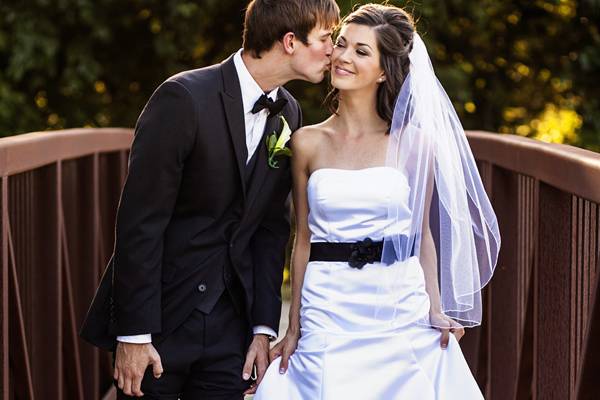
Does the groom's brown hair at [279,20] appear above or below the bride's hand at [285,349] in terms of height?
above

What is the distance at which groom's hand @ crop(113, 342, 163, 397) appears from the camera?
3.37 meters

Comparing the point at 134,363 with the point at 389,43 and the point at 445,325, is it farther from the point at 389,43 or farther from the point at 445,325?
the point at 389,43

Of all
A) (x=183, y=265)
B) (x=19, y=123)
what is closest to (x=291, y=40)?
(x=183, y=265)

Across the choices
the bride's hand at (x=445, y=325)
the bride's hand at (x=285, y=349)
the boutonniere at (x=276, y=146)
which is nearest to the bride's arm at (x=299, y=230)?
the bride's hand at (x=285, y=349)

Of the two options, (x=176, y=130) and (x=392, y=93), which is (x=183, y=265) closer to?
(x=176, y=130)

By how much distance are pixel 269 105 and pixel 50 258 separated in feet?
4.81

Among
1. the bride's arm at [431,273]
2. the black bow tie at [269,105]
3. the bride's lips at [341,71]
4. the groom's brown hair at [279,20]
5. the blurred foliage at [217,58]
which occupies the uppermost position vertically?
the groom's brown hair at [279,20]

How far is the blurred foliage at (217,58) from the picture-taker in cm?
1200

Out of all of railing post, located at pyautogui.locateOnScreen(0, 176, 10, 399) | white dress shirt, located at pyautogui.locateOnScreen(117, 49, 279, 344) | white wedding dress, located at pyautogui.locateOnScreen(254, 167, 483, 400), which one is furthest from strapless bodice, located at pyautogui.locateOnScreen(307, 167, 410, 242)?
railing post, located at pyautogui.locateOnScreen(0, 176, 10, 399)

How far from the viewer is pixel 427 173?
3.65 meters

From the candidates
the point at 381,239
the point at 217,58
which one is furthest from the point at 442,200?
the point at 217,58

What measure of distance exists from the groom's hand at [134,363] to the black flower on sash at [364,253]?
0.67 meters

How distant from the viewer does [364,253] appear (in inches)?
141

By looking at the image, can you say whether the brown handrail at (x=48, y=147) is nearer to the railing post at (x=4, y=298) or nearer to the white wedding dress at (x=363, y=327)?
the railing post at (x=4, y=298)
